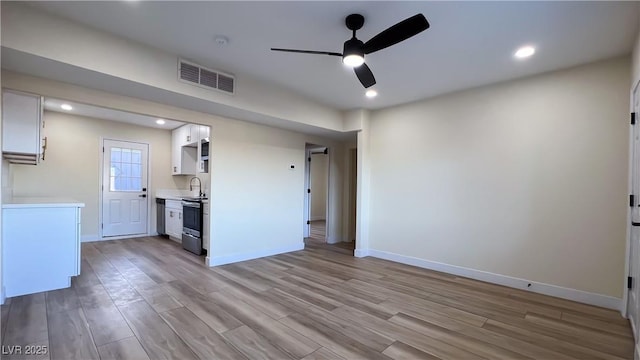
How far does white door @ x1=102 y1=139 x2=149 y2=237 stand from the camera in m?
5.94

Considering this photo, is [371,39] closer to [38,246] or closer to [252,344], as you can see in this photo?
[252,344]

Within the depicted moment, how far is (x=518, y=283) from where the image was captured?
3.50 m

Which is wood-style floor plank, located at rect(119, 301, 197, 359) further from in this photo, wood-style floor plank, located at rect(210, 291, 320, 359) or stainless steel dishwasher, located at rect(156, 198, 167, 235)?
→ stainless steel dishwasher, located at rect(156, 198, 167, 235)

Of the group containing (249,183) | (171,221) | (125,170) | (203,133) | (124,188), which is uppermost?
(203,133)

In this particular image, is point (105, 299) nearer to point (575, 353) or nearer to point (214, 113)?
point (214, 113)

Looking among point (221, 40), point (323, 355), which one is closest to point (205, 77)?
point (221, 40)

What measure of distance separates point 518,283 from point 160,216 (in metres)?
6.72

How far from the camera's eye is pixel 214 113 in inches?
161

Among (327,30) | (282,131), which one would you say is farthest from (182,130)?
(327,30)

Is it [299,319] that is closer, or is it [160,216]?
[299,319]

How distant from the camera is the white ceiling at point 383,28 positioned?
2.25 meters

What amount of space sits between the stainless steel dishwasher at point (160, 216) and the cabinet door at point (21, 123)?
3307 mm

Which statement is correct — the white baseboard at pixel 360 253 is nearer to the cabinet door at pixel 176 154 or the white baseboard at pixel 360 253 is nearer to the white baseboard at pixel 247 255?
the white baseboard at pixel 247 255

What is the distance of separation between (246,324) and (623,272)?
12.3 ft
